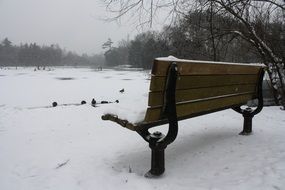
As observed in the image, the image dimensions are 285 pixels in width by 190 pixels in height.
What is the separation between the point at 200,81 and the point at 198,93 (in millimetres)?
161

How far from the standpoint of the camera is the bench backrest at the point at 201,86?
120 inches

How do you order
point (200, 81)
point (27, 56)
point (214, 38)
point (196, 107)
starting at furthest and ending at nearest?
point (27, 56), point (214, 38), point (196, 107), point (200, 81)

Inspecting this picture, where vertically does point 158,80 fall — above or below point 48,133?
above

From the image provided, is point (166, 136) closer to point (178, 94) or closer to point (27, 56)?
point (178, 94)

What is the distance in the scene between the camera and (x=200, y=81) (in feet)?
11.7

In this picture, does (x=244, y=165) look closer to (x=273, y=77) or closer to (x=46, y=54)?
(x=273, y=77)

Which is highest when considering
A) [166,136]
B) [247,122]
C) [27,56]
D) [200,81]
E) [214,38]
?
[27,56]

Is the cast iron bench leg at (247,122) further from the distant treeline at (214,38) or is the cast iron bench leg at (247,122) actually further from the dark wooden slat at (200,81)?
the distant treeline at (214,38)

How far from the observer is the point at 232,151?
13.5 feet

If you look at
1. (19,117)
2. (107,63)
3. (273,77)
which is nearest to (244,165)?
(273,77)

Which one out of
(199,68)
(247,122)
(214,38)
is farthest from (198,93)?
(214,38)

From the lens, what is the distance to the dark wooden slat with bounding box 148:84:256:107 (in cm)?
307

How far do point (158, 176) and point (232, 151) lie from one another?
1.26 metres

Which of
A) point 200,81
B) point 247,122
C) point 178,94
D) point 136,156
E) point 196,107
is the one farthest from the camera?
point 247,122
